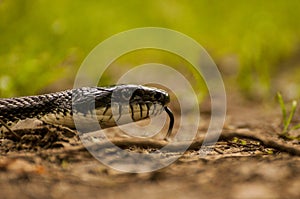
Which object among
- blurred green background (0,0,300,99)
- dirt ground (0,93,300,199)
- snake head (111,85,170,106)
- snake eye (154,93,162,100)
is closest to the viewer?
dirt ground (0,93,300,199)

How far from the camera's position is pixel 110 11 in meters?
9.50

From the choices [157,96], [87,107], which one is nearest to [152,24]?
[157,96]

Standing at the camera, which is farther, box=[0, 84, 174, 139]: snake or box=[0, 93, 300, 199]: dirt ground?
box=[0, 84, 174, 139]: snake

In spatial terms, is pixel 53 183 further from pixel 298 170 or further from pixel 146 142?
pixel 298 170

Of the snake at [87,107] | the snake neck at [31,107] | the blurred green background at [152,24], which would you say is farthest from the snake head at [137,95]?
Result: the blurred green background at [152,24]

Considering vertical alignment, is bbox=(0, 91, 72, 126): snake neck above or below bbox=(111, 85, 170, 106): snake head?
below

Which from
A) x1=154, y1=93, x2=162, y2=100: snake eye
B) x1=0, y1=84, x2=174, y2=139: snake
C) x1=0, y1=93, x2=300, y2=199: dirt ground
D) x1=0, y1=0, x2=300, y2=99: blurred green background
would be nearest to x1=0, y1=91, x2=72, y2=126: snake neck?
x1=0, y1=84, x2=174, y2=139: snake

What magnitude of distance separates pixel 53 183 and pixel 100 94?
144 cm

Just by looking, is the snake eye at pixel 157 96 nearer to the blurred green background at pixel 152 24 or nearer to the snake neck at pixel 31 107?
the snake neck at pixel 31 107

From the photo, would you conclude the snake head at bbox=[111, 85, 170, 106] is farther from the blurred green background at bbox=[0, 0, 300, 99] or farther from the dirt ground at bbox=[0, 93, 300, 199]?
the blurred green background at bbox=[0, 0, 300, 99]

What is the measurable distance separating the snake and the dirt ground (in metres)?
0.34

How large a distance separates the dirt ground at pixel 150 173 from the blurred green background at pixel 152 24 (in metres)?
1.96

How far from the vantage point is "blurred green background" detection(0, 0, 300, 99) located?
5.10m

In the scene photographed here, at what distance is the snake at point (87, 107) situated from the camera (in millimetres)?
3434
